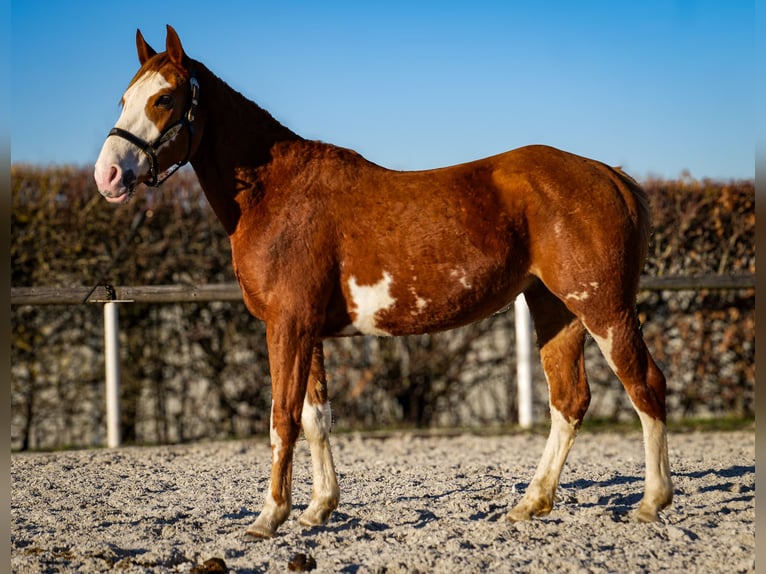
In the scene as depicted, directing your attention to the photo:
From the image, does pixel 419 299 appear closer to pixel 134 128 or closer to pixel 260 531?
pixel 260 531

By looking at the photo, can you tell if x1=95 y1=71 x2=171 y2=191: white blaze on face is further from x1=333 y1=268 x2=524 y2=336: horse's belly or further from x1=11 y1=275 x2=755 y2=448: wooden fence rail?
x1=11 y1=275 x2=755 y2=448: wooden fence rail

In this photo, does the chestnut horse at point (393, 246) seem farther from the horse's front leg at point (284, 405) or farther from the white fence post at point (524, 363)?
the white fence post at point (524, 363)

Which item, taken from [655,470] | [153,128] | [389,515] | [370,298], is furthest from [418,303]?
[153,128]

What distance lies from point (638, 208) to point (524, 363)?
14.4 ft

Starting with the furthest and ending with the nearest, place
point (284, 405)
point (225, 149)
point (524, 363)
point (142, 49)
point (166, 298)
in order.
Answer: point (524, 363) → point (166, 298) → point (142, 49) → point (225, 149) → point (284, 405)

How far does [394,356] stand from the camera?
927 cm

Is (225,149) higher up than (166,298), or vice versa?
(225,149)

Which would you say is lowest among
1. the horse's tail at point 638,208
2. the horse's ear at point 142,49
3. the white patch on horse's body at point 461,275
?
the white patch on horse's body at point 461,275

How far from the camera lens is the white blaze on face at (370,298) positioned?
4.30 meters

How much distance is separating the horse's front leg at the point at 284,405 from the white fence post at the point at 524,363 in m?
4.78

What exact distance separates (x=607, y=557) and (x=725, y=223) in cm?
685

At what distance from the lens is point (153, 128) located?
4277 mm

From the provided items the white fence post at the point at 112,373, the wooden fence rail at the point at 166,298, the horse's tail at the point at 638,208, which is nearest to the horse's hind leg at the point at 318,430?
the horse's tail at the point at 638,208

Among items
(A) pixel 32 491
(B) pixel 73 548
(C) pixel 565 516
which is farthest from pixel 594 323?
(A) pixel 32 491
